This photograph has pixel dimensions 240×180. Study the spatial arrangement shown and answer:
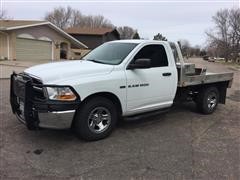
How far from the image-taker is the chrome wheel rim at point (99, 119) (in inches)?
191

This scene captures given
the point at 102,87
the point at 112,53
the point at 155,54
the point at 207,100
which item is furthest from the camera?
the point at 207,100

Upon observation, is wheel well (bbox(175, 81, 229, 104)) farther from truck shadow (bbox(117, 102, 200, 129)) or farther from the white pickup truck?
truck shadow (bbox(117, 102, 200, 129))

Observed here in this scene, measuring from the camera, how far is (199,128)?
6.07 metres

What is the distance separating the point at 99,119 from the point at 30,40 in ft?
82.3

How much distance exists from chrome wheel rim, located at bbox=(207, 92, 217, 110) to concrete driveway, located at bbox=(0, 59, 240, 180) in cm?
113

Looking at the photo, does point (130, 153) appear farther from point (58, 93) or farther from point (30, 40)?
point (30, 40)

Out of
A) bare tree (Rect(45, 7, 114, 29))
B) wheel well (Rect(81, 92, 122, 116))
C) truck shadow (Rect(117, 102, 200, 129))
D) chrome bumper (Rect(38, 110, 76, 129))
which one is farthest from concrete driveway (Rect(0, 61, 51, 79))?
bare tree (Rect(45, 7, 114, 29))

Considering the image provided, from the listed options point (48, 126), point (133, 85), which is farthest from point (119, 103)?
point (48, 126)

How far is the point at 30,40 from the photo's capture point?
27.7m

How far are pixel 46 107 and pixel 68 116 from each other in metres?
0.39

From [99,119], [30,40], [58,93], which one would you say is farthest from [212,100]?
[30,40]

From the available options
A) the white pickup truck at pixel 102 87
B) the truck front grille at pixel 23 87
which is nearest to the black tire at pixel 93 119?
the white pickup truck at pixel 102 87

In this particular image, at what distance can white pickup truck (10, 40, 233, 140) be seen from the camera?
4398 millimetres

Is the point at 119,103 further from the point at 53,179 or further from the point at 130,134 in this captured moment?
the point at 53,179
